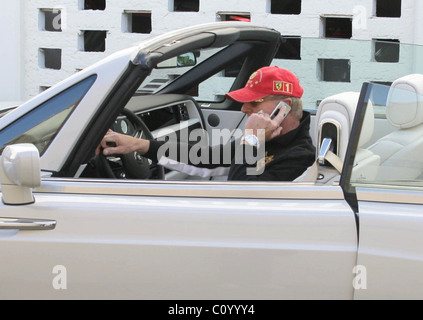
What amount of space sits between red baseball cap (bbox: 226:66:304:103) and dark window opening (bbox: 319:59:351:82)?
11.4 inches

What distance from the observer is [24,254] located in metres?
2.45

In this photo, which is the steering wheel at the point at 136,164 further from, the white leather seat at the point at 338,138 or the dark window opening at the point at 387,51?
the dark window opening at the point at 387,51

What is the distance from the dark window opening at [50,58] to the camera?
8.04 m

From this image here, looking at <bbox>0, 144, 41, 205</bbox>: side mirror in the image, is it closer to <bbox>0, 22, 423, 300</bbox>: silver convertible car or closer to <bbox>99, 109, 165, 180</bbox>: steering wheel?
<bbox>0, 22, 423, 300</bbox>: silver convertible car

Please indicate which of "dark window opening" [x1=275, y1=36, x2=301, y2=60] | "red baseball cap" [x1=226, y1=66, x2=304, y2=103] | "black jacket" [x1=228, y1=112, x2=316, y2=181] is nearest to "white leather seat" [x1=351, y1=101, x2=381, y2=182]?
"black jacket" [x1=228, y1=112, x2=316, y2=181]

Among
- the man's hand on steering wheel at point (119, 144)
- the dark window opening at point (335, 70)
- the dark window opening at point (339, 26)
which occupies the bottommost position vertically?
the man's hand on steering wheel at point (119, 144)

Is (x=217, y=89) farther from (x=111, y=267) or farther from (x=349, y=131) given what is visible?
(x=111, y=267)

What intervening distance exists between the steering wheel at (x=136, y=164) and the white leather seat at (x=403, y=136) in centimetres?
106

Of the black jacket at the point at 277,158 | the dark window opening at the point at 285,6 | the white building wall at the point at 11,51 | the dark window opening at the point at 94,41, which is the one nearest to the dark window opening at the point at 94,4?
the dark window opening at the point at 94,41

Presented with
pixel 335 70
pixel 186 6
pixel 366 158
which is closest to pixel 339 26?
pixel 186 6

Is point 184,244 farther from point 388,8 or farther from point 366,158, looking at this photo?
point 388,8

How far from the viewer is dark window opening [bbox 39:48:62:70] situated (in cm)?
804

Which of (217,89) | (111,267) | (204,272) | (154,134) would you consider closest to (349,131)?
(204,272)
